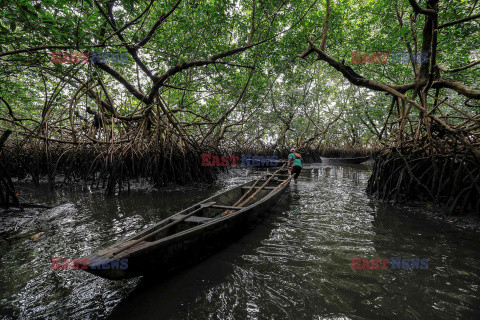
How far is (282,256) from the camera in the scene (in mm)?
2537

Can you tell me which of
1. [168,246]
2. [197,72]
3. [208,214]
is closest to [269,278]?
[168,246]

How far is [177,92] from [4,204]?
7.35 metres

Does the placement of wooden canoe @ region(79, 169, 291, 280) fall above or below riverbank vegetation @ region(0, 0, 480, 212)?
below

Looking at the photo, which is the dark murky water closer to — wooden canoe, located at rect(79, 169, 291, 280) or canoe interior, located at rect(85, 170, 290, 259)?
wooden canoe, located at rect(79, 169, 291, 280)

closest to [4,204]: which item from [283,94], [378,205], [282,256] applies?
[282,256]

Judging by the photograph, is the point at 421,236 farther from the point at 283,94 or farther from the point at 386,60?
the point at 283,94

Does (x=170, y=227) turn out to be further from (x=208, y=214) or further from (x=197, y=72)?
(x=197, y=72)

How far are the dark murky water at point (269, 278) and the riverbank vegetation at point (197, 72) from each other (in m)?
1.47

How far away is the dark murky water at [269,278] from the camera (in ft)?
5.53

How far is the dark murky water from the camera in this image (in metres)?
1.68

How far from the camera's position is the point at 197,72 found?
7703 mm

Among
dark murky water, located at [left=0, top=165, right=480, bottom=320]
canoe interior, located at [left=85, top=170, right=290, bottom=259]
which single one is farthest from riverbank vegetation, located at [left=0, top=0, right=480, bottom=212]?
canoe interior, located at [left=85, top=170, right=290, bottom=259]

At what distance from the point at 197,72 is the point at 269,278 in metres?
7.51

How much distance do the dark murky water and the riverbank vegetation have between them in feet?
4.82
